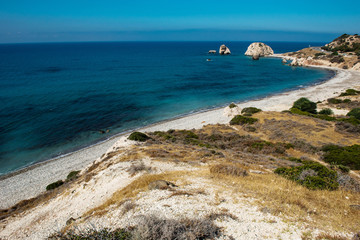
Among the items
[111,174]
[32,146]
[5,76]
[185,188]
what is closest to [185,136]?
[111,174]

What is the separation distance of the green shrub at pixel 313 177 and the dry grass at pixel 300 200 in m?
0.41

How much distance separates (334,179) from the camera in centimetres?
1105

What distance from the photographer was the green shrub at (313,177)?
10.4 metres

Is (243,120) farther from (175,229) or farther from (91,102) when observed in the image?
(91,102)

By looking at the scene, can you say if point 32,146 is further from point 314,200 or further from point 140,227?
point 314,200

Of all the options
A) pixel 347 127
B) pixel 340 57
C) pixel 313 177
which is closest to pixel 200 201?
pixel 313 177

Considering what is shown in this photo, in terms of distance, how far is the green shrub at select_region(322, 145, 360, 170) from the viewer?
1628cm

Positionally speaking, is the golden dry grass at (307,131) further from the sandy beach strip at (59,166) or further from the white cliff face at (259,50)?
the white cliff face at (259,50)

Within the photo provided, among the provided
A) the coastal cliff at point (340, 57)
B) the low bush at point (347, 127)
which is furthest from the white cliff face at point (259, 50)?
the low bush at point (347, 127)

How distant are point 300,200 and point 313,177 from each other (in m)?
3.06

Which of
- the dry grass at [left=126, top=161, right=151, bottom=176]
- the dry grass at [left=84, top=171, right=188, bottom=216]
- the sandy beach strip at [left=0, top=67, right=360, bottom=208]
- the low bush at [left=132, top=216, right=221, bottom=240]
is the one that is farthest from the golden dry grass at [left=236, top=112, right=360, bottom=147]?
the low bush at [left=132, top=216, right=221, bottom=240]

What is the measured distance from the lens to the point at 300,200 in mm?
8562

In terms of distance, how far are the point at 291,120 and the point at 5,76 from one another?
93691 millimetres

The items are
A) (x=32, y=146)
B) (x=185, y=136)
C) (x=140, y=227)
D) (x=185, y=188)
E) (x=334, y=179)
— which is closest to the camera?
(x=140, y=227)
